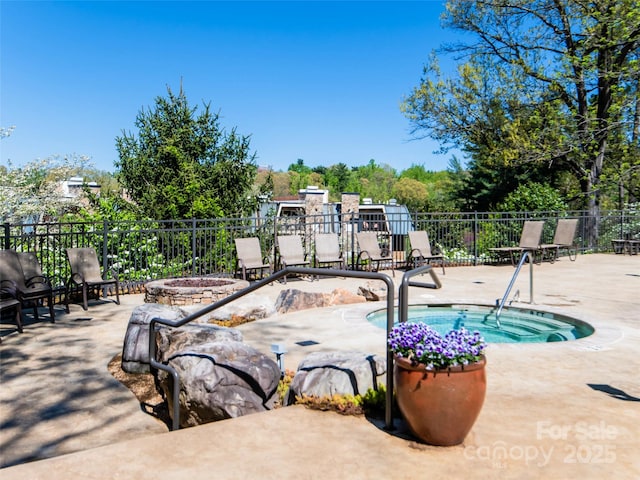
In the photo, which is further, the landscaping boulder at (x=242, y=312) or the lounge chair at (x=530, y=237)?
the lounge chair at (x=530, y=237)

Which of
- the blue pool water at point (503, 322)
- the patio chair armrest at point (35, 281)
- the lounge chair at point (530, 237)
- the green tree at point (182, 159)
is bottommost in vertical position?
the blue pool water at point (503, 322)

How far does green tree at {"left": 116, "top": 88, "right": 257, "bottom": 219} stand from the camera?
1525cm

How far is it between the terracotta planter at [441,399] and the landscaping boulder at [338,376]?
763 millimetres

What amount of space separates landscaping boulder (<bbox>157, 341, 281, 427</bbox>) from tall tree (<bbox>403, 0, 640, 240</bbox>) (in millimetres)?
16725

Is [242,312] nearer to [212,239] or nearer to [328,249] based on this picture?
[328,249]

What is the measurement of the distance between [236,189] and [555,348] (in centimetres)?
1245

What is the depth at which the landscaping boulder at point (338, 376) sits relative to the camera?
11.7ft

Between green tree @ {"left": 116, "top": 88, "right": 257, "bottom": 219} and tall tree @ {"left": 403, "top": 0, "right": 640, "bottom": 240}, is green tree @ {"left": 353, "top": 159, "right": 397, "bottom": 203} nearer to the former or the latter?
tall tree @ {"left": 403, "top": 0, "right": 640, "bottom": 240}

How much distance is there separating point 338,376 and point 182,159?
522 inches

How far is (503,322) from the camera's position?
7324 mm

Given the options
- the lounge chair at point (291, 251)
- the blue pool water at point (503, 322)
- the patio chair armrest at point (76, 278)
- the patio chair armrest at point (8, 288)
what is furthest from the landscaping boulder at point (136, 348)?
the lounge chair at point (291, 251)

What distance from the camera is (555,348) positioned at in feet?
17.5

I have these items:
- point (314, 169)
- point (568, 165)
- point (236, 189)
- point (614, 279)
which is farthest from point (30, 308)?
point (314, 169)

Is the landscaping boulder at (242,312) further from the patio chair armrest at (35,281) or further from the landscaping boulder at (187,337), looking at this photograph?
the patio chair armrest at (35,281)
